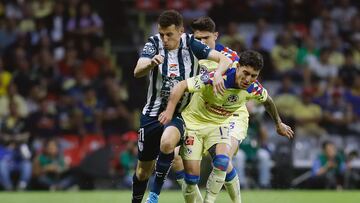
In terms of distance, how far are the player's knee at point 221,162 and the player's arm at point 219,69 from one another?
73 centimetres

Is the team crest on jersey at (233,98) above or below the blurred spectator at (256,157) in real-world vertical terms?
above

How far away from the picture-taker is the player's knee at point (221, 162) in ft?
33.2

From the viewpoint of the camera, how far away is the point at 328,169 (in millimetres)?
18359

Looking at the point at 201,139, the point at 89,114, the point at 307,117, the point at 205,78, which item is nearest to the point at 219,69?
the point at 205,78

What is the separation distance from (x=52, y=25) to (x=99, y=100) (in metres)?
2.42

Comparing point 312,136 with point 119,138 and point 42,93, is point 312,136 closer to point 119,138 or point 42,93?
point 119,138

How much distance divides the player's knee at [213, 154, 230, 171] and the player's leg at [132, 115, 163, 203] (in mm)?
734

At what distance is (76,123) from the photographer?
19.1 metres

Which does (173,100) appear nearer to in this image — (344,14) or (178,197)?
(178,197)

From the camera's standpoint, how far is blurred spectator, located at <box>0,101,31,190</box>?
17995 mm

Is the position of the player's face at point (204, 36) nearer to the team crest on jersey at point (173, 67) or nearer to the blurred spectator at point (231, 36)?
the team crest on jersey at point (173, 67)

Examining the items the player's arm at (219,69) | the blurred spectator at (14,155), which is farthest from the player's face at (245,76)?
the blurred spectator at (14,155)

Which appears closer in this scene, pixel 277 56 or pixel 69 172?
pixel 69 172

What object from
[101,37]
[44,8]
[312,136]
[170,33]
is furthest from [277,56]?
[170,33]
